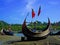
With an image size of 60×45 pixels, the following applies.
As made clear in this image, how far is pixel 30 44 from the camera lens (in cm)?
2662

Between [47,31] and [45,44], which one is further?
[47,31]

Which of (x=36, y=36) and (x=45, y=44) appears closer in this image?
(x=45, y=44)

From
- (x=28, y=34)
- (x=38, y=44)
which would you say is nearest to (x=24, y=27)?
(x=28, y=34)

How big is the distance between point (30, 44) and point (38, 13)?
1260 centimetres

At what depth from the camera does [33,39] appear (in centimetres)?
3177

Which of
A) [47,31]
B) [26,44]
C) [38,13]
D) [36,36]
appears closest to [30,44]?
[26,44]

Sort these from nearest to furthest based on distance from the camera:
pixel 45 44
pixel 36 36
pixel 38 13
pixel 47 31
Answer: pixel 45 44 < pixel 36 36 < pixel 47 31 < pixel 38 13

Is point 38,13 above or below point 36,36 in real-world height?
above

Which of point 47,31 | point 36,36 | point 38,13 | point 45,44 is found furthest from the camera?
point 38,13

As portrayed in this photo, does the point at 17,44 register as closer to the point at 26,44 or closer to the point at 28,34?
the point at 26,44

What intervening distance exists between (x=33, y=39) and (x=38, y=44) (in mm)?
5390

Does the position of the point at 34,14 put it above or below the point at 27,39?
above

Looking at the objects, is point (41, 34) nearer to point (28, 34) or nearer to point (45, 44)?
point (28, 34)

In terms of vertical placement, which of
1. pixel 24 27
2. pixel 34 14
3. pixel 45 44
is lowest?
pixel 45 44
